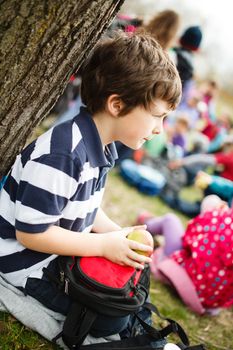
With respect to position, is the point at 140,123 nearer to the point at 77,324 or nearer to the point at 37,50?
the point at 37,50

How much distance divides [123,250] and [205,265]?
110cm

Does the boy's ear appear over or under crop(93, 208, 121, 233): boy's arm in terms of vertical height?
over

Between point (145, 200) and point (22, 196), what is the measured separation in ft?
10.3

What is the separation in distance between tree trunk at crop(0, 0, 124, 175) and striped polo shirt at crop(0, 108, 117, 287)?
0.51 ft

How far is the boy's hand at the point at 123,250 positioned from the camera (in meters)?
1.60

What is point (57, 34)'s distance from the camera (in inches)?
56.6

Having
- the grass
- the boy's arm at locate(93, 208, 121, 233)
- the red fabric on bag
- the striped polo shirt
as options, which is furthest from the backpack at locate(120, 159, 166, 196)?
the red fabric on bag

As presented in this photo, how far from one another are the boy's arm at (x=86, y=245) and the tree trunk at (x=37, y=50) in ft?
1.52

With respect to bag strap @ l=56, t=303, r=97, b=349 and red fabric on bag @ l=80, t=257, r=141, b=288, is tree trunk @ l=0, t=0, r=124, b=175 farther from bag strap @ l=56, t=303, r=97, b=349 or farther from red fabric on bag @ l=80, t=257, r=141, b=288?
bag strap @ l=56, t=303, r=97, b=349

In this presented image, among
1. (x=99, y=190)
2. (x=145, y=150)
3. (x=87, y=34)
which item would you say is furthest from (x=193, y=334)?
(x=145, y=150)

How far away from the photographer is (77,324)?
1.64 m

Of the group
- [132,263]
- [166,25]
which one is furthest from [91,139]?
[166,25]

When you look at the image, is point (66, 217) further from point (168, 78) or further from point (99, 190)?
point (168, 78)

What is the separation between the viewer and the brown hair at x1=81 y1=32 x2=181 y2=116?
158cm
